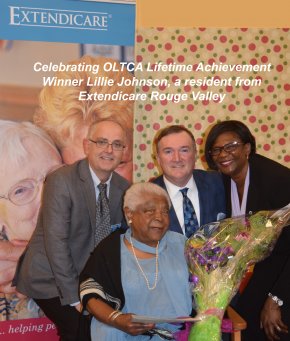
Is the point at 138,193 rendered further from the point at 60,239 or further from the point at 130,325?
the point at 60,239

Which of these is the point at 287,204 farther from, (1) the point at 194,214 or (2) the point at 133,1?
(2) the point at 133,1

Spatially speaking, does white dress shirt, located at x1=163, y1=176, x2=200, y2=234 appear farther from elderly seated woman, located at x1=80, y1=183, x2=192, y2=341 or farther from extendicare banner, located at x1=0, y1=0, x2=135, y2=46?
extendicare banner, located at x1=0, y1=0, x2=135, y2=46

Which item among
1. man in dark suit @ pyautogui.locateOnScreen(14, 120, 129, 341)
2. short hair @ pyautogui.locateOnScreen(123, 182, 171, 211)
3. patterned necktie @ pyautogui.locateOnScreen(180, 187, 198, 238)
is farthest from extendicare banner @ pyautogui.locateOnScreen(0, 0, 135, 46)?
short hair @ pyautogui.locateOnScreen(123, 182, 171, 211)

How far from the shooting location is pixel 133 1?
3311 millimetres

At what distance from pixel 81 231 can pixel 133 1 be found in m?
1.49

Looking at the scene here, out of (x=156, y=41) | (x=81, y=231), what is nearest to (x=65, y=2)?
(x=156, y=41)

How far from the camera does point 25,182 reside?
3273mm

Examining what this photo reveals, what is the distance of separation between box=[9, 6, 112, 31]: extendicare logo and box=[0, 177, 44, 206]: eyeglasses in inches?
38.3

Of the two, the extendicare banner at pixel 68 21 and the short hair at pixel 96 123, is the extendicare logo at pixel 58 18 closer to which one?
the extendicare banner at pixel 68 21

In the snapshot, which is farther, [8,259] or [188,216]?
[8,259]

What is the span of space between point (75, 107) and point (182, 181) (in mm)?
997

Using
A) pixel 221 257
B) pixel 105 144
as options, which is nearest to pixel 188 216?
pixel 221 257

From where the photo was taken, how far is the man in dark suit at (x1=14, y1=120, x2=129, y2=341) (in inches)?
114

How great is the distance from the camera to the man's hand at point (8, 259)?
3.27 meters
